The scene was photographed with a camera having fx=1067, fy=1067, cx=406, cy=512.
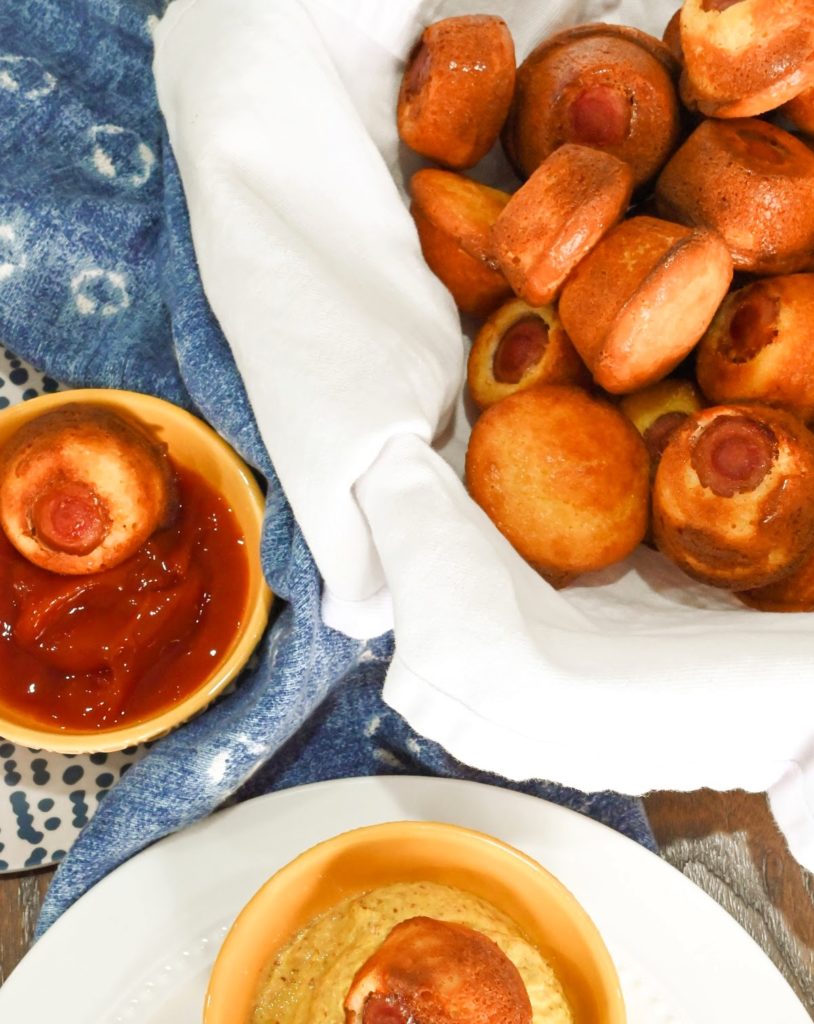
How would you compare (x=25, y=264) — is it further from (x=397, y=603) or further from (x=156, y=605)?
(x=397, y=603)

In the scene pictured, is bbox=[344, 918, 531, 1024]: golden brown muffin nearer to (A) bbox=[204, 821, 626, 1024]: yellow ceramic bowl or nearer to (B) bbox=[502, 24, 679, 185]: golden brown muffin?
(A) bbox=[204, 821, 626, 1024]: yellow ceramic bowl

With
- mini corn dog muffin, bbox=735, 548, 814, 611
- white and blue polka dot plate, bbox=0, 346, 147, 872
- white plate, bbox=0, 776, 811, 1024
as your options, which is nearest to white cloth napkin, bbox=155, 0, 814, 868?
mini corn dog muffin, bbox=735, 548, 814, 611

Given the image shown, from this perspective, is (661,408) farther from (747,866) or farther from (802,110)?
(747,866)

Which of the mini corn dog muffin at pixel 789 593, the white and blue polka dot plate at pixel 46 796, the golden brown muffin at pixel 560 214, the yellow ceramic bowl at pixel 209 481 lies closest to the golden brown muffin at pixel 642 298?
the golden brown muffin at pixel 560 214

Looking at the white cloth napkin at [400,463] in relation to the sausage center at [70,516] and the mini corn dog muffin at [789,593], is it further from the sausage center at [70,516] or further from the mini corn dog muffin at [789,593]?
the sausage center at [70,516]

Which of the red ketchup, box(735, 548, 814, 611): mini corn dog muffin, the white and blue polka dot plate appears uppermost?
box(735, 548, 814, 611): mini corn dog muffin

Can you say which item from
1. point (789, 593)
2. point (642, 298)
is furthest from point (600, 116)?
point (789, 593)

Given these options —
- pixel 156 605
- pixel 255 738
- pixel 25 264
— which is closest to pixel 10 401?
pixel 25 264
